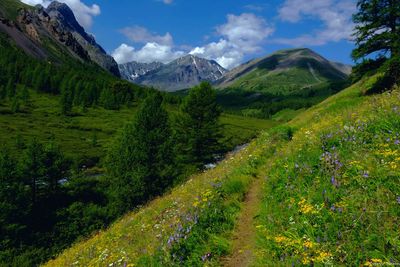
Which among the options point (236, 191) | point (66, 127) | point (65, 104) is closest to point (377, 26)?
point (236, 191)

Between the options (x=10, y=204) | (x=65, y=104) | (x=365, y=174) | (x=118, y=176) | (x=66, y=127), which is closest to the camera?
(x=365, y=174)

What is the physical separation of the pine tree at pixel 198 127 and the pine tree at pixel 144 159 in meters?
2.56

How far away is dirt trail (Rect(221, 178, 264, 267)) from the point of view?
6375 mm

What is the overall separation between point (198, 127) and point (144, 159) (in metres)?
9.08

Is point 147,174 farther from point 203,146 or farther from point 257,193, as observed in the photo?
point 257,193

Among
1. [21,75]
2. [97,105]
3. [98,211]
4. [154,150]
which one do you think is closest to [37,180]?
[98,211]

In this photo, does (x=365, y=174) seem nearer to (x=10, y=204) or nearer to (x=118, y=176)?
(x=118, y=176)

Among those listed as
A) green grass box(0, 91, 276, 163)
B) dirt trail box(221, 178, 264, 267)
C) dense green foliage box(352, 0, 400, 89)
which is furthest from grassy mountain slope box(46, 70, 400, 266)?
green grass box(0, 91, 276, 163)

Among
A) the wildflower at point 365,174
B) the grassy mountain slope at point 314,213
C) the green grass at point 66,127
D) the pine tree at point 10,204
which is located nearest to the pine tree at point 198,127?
the pine tree at point 10,204

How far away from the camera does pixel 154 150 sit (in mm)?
45250

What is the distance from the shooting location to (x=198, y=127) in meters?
48.3

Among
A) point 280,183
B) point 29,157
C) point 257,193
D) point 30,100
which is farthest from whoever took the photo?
point 30,100

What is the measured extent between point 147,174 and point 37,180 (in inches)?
939

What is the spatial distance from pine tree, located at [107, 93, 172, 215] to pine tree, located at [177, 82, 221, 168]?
2.56 meters
